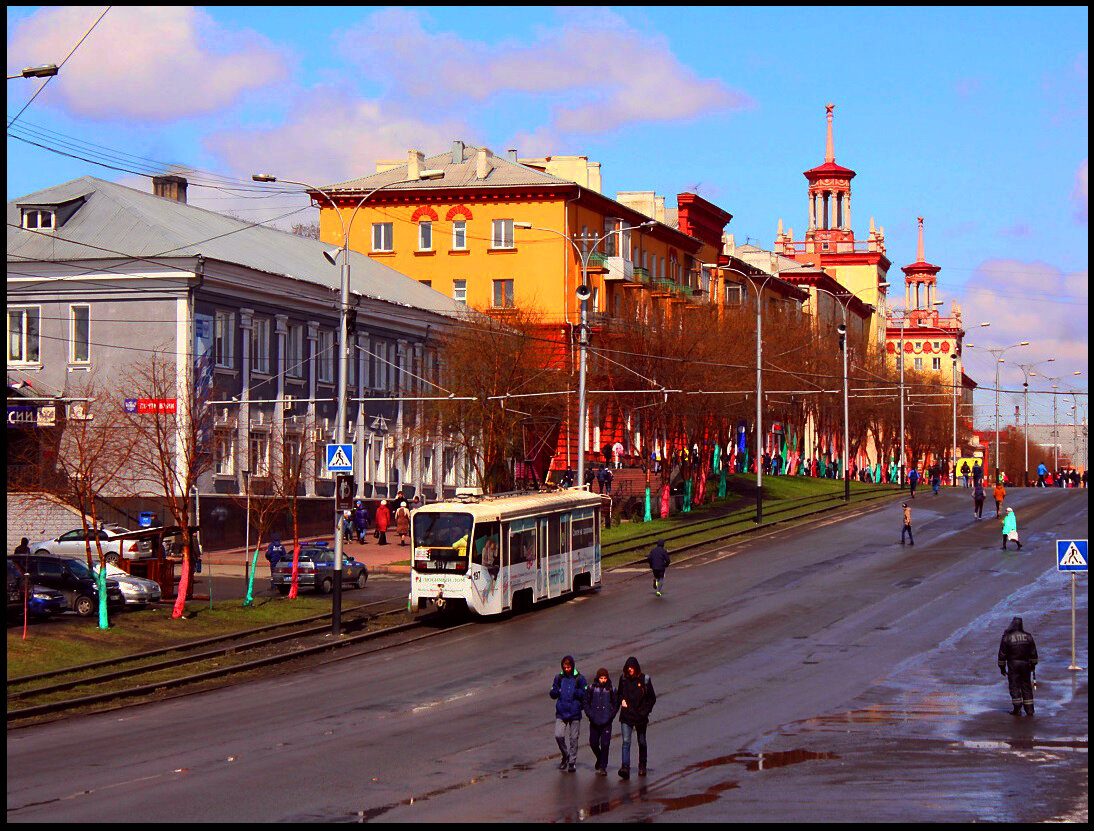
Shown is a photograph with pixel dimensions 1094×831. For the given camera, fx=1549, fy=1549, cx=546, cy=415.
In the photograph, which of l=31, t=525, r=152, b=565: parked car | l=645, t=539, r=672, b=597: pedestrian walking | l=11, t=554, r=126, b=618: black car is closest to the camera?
l=11, t=554, r=126, b=618: black car

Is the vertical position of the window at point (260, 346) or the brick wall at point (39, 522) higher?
the window at point (260, 346)

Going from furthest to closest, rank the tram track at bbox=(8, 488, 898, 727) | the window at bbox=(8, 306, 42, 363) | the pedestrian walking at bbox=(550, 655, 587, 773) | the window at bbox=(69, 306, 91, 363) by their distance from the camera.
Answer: the window at bbox=(8, 306, 42, 363) → the window at bbox=(69, 306, 91, 363) → the tram track at bbox=(8, 488, 898, 727) → the pedestrian walking at bbox=(550, 655, 587, 773)

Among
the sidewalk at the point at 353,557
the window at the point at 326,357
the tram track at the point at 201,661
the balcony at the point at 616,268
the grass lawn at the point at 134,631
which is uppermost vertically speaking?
the balcony at the point at 616,268

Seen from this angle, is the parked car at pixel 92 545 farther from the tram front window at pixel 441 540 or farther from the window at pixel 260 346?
the tram front window at pixel 441 540

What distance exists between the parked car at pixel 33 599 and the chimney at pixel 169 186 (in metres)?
35.0

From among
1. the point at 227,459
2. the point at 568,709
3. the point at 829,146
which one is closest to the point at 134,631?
the point at 568,709

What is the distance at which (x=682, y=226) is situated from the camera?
105 m

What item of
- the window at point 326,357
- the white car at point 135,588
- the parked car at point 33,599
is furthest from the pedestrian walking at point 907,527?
the parked car at point 33,599

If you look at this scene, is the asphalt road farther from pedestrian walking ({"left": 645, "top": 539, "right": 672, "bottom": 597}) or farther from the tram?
the tram

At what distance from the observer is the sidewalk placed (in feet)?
164

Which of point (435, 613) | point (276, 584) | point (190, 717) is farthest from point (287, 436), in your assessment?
point (190, 717)

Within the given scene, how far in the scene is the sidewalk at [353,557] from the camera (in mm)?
50094

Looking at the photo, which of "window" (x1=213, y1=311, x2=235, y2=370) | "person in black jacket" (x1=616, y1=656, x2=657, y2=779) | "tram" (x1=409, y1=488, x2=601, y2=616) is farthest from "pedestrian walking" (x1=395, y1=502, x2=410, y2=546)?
"person in black jacket" (x1=616, y1=656, x2=657, y2=779)

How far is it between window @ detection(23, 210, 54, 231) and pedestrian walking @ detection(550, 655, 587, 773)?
1718 inches
